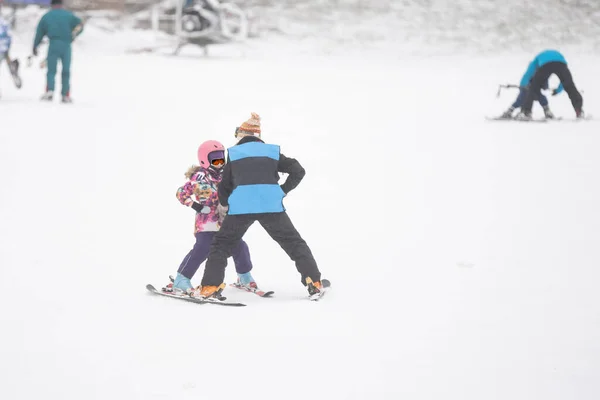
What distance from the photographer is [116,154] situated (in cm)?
1072

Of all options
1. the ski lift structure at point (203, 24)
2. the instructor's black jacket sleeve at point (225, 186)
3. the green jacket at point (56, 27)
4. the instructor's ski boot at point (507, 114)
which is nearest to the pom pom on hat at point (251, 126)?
the instructor's black jacket sleeve at point (225, 186)

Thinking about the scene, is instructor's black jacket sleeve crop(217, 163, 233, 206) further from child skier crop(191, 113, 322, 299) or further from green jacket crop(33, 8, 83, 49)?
green jacket crop(33, 8, 83, 49)

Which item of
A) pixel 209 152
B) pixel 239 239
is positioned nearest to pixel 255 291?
pixel 239 239

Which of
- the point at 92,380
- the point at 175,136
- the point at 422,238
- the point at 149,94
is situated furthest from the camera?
the point at 149,94

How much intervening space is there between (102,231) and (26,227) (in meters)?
0.65

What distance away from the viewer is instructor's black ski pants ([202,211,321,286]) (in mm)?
5695

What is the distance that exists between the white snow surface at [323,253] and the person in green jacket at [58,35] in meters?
0.59

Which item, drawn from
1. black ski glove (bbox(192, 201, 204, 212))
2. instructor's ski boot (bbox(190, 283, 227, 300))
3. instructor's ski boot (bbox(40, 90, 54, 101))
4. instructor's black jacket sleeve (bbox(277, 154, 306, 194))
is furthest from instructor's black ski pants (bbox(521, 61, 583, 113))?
instructor's ski boot (bbox(190, 283, 227, 300))

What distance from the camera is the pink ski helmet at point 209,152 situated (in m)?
5.84

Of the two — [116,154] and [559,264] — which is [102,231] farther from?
[559,264]

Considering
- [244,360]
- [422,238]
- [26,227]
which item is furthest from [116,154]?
[244,360]

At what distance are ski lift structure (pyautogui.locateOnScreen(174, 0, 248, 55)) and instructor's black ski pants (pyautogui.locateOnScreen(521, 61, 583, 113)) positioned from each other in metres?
10.8

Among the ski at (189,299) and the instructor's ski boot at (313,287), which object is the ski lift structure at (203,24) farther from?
the instructor's ski boot at (313,287)

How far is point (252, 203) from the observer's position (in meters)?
5.64
